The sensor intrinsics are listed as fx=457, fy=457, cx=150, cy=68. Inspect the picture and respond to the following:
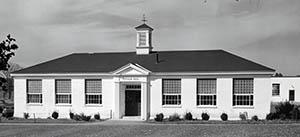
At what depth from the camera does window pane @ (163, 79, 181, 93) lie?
3572 centimetres

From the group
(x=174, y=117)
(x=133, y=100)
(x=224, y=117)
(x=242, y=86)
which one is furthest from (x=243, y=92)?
(x=133, y=100)

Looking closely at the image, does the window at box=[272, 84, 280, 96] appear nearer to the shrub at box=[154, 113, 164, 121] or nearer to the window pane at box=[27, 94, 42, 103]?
the shrub at box=[154, 113, 164, 121]

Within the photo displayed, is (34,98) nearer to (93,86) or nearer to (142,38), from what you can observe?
(93,86)

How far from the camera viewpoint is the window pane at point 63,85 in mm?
37969

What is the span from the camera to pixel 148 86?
118 feet

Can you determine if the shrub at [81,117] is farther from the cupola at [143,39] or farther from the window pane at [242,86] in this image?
the window pane at [242,86]

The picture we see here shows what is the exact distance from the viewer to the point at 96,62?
4031 centimetres

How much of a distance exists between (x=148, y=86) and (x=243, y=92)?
735 cm

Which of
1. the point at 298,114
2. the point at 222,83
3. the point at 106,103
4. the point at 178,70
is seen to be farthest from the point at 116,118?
the point at 298,114

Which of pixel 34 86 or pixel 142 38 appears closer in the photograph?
pixel 34 86

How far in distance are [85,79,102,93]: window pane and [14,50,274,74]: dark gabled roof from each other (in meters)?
0.86

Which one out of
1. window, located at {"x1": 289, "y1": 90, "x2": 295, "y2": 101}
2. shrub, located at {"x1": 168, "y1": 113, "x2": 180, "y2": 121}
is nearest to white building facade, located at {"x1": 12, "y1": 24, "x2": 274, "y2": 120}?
shrub, located at {"x1": 168, "y1": 113, "x2": 180, "y2": 121}

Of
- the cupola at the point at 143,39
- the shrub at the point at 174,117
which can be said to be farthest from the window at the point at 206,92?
the cupola at the point at 143,39

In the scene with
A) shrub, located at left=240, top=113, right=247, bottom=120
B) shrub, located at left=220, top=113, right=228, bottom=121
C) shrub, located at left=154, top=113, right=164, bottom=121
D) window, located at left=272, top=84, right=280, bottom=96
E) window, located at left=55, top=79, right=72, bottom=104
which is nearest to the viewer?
shrub, located at left=154, top=113, right=164, bottom=121
